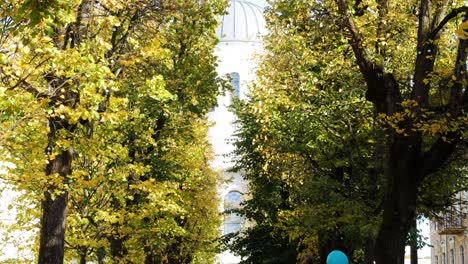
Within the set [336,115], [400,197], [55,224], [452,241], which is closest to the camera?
[400,197]

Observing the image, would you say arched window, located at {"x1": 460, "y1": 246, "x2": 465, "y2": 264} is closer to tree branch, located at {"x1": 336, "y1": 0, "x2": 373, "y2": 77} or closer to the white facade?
the white facade

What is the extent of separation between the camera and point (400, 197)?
11.9m

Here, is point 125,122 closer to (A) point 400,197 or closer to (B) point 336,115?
(B) point 336,115

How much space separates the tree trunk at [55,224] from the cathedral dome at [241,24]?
64373mm

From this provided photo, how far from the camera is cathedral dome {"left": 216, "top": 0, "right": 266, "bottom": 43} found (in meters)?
79.8

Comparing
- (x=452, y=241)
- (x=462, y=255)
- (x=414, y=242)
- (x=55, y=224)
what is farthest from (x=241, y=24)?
(x=55, y=224)

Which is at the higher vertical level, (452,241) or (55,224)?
(452,241)

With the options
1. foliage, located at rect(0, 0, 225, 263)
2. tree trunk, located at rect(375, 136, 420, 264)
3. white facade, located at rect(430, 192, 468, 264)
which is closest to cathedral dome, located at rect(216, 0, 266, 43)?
white facade, located at rect(430, 192, 468, 264)

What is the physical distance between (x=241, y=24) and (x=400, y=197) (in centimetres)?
7016

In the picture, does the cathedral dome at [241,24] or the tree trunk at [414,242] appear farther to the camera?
the cathedral dome at [241,24]

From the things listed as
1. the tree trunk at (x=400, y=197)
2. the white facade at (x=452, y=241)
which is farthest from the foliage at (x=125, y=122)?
the white facade at (x=452, y=241)

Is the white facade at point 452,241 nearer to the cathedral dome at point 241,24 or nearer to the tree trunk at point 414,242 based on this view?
the tree trunk at point 414,242

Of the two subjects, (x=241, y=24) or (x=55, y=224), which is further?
(x=241, y=24)

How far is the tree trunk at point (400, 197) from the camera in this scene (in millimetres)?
11945
